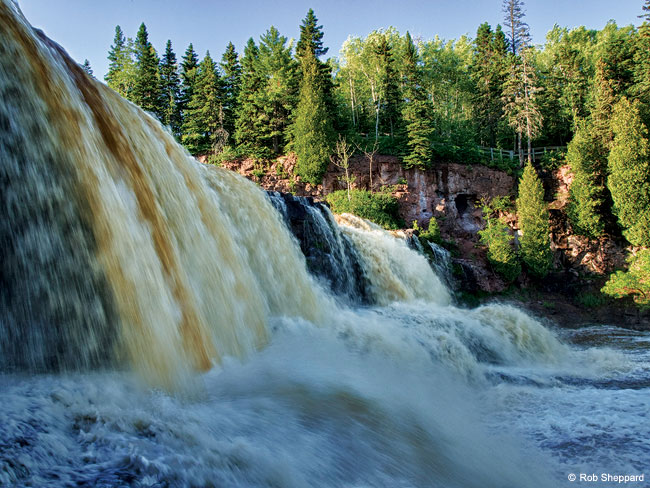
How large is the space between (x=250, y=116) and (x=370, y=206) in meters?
14.1

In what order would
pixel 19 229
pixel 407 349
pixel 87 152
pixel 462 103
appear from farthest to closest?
pixel 462 103 → pixel 407 349 → pixel 87 152 → pixel 19 229

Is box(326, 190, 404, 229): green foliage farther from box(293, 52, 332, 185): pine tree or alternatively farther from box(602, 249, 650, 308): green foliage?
box(602, 249, 650, 308): green foliage

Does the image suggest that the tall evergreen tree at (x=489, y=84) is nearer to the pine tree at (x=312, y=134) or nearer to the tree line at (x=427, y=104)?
the tree line at (x=427, y=104)

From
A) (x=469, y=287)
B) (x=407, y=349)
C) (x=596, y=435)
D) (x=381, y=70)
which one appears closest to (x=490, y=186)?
(x=469, y=287)

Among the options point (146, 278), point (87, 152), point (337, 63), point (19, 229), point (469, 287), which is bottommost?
point (469, 287)

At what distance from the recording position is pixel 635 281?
65.0ft

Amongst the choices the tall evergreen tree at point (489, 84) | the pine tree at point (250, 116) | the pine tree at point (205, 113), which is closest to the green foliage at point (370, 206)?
the pine tree at point (250, 116)

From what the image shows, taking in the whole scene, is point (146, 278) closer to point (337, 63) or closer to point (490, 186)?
point (490, 186)

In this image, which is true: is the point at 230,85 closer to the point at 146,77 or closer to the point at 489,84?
the point at 146,77

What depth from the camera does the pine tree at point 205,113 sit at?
3316cm

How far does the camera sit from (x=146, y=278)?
14.5 feet

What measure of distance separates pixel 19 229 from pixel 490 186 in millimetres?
28024

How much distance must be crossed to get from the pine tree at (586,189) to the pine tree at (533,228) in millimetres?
1984

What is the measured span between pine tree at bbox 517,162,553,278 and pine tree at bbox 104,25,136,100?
1289 inches
